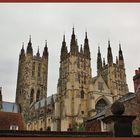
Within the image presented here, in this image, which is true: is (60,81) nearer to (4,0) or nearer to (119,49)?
(119,49)

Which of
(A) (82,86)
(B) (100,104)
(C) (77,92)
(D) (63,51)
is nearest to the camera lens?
(C) (77,92)

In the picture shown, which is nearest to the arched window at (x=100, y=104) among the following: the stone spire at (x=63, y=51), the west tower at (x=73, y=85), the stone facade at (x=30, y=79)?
the west tower at (x=73, y=85)

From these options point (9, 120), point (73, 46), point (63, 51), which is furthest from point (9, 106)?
point (9, 120)

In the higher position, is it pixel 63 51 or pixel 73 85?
pixel 63 51

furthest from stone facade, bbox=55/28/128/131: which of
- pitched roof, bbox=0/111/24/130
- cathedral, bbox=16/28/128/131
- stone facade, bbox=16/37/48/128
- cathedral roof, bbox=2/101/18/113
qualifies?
pitched roof, bbox=0/111/24/130

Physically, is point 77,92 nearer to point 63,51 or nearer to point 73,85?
point 73,85

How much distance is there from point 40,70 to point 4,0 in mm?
95223

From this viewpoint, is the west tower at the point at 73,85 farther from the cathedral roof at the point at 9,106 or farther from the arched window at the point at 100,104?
the cathedral roof at the point at 9,106

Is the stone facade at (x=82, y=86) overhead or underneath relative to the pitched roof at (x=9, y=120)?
overhead

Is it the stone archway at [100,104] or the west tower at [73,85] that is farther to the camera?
the stone archway at [100,104]

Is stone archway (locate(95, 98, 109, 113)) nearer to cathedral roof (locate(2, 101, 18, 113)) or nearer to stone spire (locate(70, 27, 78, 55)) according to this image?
stone spire (locate(70, 27, 78, 55))

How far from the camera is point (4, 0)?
34.3ft

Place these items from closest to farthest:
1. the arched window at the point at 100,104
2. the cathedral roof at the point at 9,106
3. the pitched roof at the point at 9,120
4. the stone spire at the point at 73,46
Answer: the pitched roof at the point at 9,120 → the arched window at the point at 100,104 → the stone spire at the point at 73,46 → the cathedral roof at the point at 9,106

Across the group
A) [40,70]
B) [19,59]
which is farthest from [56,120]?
[19,59]
